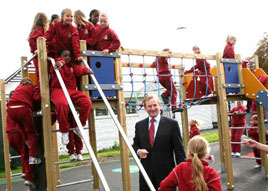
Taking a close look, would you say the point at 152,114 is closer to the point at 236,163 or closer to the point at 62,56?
the point at 62,56

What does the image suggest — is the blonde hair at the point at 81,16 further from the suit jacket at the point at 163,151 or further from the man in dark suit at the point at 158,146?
the suit jacket at the point at 163,151

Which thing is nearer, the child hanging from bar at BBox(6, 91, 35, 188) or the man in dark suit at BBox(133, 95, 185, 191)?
the man in dark suit at BBox(133, 95, 185, 191)

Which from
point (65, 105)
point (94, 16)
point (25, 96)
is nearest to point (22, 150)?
point (25, 96)

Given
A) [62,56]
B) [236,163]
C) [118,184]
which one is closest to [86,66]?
[62,56]

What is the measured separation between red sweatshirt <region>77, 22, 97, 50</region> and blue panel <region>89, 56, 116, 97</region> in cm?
40

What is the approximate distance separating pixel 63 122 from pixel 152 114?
139cm

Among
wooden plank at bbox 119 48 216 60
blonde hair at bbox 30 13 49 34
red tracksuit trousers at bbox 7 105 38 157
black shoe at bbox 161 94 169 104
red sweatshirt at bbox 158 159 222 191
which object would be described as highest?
blonde hair at bbox 30 13 49 34

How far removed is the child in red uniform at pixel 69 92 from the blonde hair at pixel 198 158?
1.98 m

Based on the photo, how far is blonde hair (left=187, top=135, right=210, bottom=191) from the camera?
7.82 feet

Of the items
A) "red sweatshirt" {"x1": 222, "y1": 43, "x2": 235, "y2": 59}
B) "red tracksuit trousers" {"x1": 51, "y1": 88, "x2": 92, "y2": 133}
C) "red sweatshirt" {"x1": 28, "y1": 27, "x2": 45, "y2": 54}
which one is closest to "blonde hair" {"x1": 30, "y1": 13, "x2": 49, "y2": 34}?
"red sweatshirt" {"x1": 28, "y1": 27, "x2": 45, "y2": 54}

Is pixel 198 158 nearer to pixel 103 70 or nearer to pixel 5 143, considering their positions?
pixel 103 70

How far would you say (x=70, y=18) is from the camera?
172 inches

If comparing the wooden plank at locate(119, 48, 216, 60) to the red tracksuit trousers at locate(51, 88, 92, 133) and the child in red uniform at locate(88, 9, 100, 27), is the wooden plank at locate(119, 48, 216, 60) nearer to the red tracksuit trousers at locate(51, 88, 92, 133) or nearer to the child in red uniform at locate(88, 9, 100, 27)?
the child in red uniform at locate(88, 9, 100, 27)

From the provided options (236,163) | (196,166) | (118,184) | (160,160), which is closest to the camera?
(196,166)
